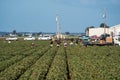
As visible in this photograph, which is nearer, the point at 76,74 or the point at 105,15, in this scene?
the point at 76,74

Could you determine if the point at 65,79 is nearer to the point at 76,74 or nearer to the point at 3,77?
the point at 76,74

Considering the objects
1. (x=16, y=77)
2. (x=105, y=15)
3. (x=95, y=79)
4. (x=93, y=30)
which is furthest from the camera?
(x=93, y=30)

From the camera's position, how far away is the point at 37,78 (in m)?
16.8

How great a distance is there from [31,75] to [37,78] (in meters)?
1.15

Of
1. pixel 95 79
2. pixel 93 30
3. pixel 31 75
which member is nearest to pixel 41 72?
pixel 31 75

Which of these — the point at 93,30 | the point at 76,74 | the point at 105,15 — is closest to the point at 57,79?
the point at 76,74

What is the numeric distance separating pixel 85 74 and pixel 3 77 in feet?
14.9

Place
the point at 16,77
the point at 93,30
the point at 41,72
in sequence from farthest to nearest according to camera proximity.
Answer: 1. the point at 93,30
2. the point at 41,72
3. the point at 16,77

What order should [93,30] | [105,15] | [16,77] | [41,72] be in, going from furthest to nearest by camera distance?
[93,30] → [105,15] → [41,72] → [16,77]

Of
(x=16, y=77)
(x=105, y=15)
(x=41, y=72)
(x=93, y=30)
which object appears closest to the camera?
(x=16, y=77)

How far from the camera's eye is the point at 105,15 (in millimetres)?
68688

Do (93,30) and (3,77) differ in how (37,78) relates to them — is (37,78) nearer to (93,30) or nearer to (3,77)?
(3,77)

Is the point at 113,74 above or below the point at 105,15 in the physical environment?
below

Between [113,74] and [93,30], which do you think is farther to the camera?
[93,30]
